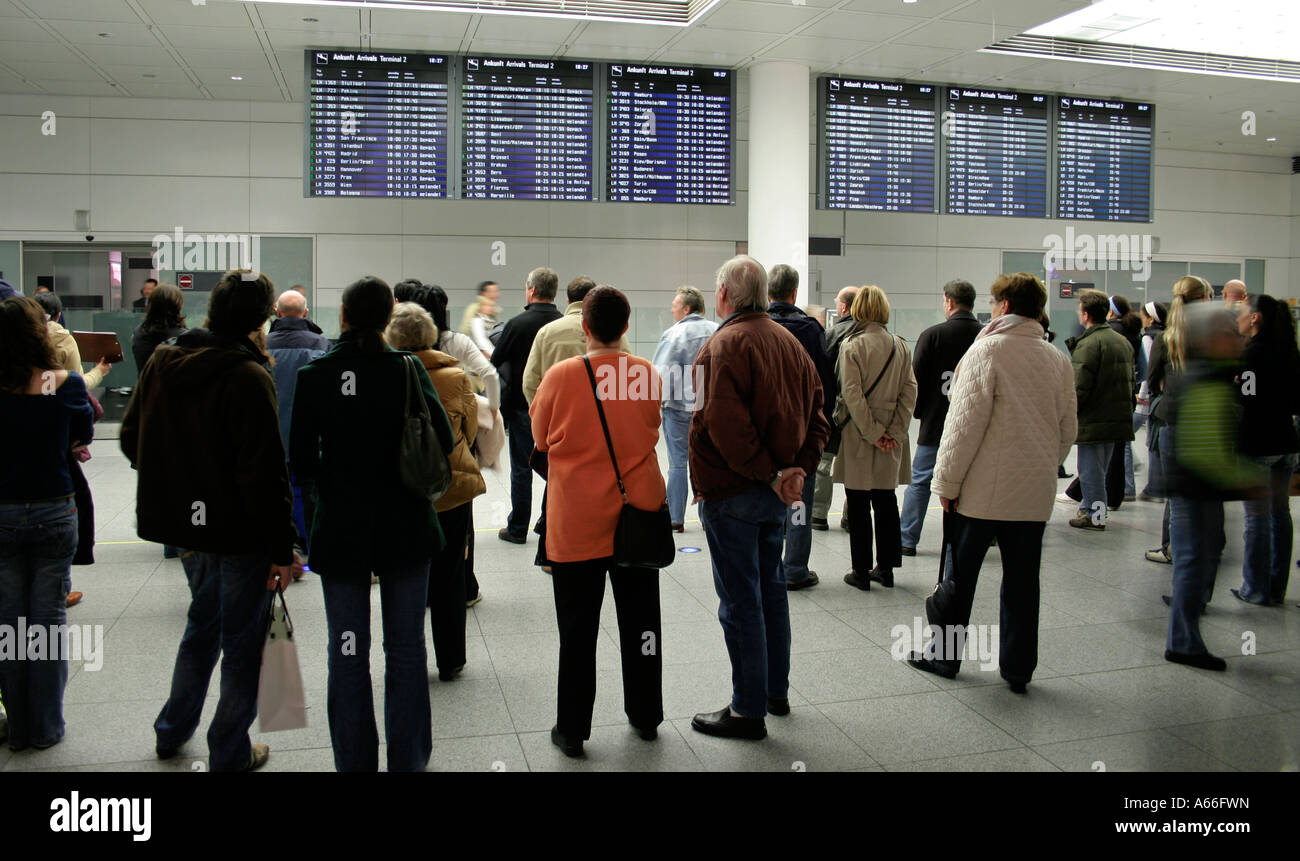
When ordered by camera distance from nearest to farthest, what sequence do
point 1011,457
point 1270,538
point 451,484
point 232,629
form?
point 232,629 < point 451,484 < point 1011,457 < point 1270,538

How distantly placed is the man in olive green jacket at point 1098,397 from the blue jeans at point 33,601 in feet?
21.4

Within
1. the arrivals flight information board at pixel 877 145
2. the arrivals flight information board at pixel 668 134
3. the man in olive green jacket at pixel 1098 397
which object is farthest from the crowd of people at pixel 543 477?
the arrivals flight information board at pixel 877 145

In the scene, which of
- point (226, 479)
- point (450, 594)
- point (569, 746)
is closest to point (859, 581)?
point (450, 594)

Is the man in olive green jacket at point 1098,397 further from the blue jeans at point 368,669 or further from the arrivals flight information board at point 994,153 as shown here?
the blue jeans at point 368,669

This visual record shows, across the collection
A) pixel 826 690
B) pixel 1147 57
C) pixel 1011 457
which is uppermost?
pixel 1147 57

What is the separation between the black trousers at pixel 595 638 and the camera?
11.3 ft

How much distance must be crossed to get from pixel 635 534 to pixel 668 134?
21.5 feet

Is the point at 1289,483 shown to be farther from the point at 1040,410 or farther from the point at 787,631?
the point at 787,631

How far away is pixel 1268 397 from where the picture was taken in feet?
15.7

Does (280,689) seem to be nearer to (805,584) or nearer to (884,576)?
(805,584)

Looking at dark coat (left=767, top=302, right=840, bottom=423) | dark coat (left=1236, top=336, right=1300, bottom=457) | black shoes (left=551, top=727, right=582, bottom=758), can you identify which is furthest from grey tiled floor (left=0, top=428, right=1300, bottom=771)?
dark coat (left=767, top=302, right=840, bottom=423)

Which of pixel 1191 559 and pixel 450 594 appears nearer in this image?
pixel 450 594
